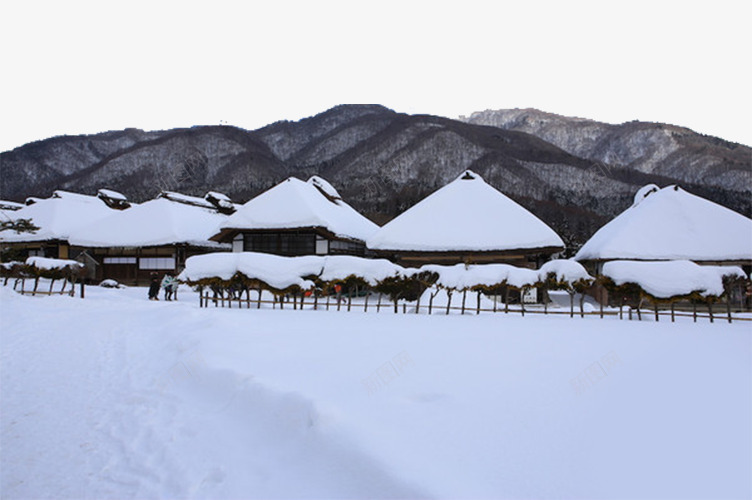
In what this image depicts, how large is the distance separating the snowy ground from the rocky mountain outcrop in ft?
121

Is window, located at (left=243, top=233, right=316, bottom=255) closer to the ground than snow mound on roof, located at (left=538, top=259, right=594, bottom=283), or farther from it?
farther from it

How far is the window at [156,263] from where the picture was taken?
961 inches

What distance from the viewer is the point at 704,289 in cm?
1056

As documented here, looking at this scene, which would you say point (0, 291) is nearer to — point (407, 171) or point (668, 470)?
point (668, 470)

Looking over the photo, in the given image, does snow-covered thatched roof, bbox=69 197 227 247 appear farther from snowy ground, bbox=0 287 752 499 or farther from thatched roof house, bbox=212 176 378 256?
snowy ground, bbox=0 287 752 499

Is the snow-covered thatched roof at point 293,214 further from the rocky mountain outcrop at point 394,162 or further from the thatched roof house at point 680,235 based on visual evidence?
the rocky mountain outcrop at point 394,162

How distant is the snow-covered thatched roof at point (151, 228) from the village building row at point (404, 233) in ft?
0.24

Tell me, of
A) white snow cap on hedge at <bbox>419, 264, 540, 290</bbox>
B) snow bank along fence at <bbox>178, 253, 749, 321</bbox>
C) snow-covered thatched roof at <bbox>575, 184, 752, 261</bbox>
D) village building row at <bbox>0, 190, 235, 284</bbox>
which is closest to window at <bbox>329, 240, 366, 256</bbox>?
snow bank along fence at <bbox>178, 253, 749, 321</bbox>

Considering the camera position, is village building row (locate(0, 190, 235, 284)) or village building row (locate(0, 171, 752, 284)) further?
village building row (locate(0, 190, 235, 284))

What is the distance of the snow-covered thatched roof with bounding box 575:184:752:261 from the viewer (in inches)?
682

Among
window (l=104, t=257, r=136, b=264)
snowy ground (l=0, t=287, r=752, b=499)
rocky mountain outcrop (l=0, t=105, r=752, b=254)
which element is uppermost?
rocky mountain outcrop (l=0, t=105, r=752, b=254)

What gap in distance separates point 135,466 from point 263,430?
3.65 feet

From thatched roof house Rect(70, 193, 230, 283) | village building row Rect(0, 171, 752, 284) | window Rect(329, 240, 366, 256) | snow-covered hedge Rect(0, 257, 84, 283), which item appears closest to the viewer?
snow-covered hedge Rect(0, 257, 84, 283)

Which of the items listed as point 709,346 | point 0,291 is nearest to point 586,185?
point 709,346
